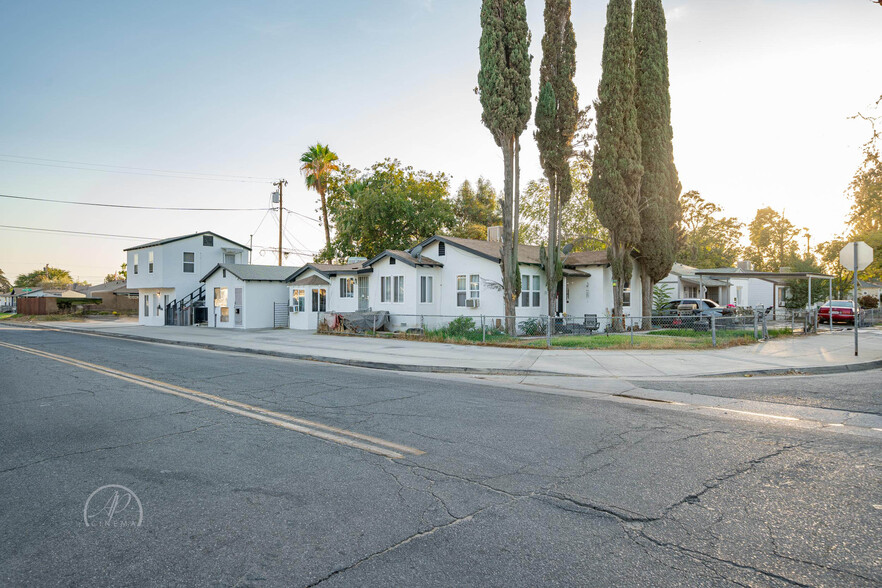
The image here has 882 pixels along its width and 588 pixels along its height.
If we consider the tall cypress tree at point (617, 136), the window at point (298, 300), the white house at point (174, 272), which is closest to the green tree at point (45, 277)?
the white house at point (174, 272)

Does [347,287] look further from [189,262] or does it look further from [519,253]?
[189,262]

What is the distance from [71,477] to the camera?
4.73 metres

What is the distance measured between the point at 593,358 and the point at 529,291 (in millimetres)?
11428

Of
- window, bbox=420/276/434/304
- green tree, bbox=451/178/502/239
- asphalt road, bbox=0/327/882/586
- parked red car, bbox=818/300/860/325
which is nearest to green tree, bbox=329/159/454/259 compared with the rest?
window, bbox=420/276/434/304

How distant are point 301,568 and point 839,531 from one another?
141 inches

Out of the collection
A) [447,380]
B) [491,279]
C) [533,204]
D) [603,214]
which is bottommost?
[447,380]

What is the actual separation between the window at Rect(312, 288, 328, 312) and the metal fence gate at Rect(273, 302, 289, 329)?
309 cm

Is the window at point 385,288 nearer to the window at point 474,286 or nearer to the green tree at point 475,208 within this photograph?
the window at point 474,286

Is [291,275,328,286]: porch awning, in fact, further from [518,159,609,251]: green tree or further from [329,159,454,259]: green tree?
[518,159,609,251]: green tree

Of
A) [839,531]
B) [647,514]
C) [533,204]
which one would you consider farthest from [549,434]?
[533,204]

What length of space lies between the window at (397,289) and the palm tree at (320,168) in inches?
728

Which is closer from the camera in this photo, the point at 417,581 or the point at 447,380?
the point at 417,581

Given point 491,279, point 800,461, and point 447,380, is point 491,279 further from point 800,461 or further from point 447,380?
point 800,461

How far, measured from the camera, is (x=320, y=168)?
43.7 m
